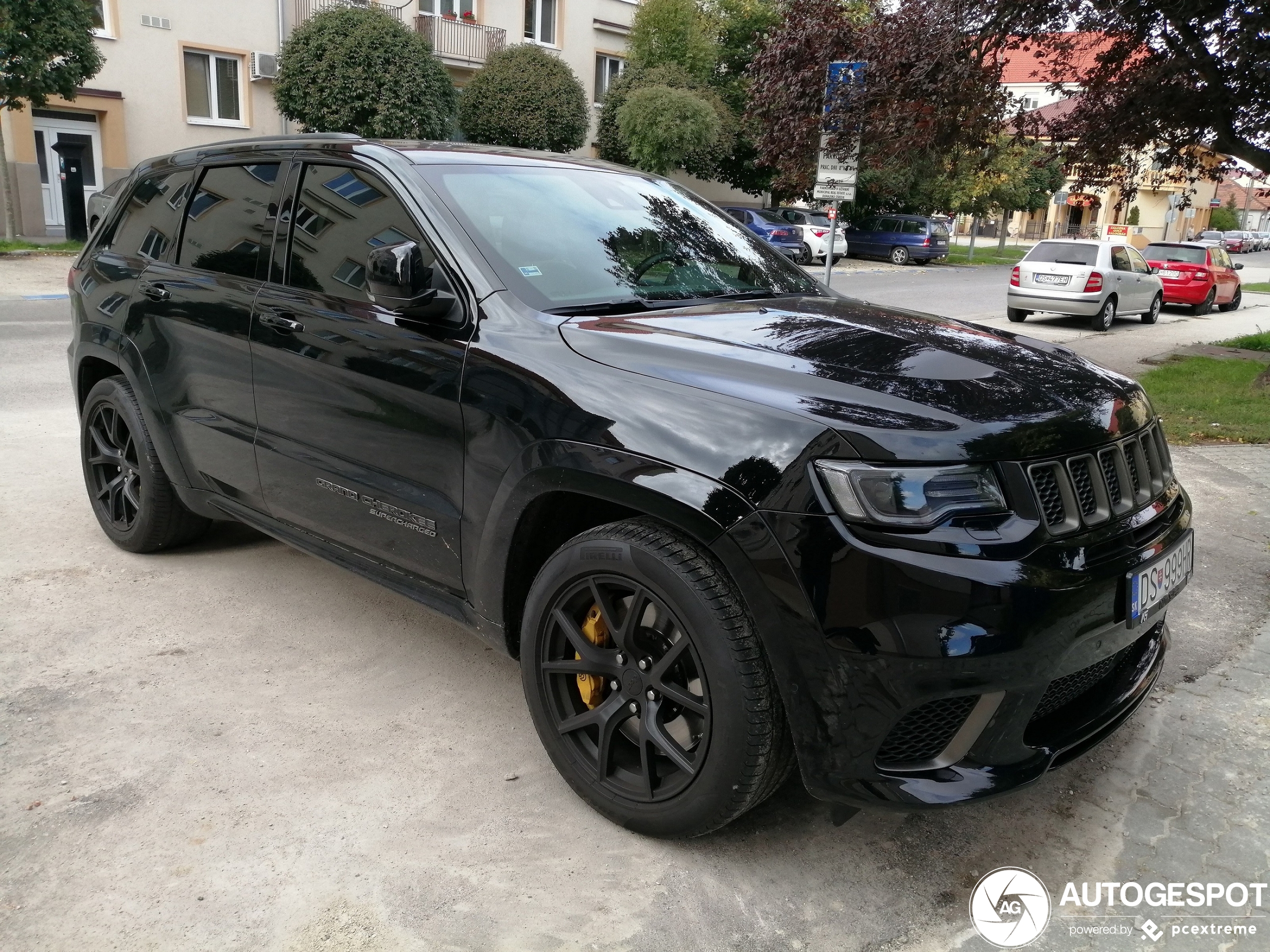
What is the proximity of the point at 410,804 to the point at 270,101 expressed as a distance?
2748 centimetres

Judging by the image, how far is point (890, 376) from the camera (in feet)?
8.60

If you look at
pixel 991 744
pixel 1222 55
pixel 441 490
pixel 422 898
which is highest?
pixel 1222 55

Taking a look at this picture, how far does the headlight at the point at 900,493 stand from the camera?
90.7 inches

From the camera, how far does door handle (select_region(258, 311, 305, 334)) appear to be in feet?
11.8

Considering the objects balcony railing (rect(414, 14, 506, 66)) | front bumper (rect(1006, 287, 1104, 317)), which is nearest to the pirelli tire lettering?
front bumper (rect(1006, 287, 1104, 317))

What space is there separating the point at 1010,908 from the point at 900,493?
114 centimetres

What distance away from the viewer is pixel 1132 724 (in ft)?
11.8

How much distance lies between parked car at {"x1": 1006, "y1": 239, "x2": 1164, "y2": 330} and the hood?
53.7 ft

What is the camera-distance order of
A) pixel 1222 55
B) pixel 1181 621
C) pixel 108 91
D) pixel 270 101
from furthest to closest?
pixel 270 101, pixel 108 91, pixel 1222 55, pixel 1181 621

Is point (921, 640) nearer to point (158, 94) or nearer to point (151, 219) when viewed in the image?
point (151, 219)

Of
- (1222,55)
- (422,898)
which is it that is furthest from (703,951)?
(1222,55)

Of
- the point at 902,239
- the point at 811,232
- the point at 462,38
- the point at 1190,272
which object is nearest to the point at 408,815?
the point at 1190,272

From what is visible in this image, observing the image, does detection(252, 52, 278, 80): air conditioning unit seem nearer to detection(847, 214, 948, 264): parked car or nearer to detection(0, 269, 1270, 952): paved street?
detection(847, 214, 948, 264): parked car

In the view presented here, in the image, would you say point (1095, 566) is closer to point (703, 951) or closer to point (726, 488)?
point (726, 488)
